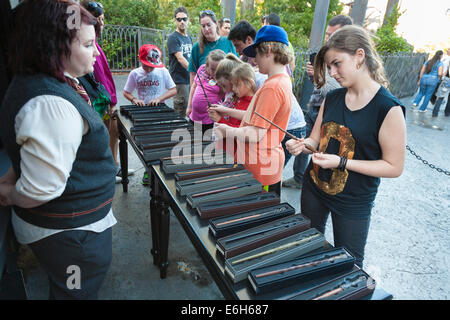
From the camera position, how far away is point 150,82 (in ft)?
11.0

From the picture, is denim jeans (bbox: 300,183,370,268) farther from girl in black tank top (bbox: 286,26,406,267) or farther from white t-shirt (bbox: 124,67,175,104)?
white t-shirt (bbox: 124,67,175,104)

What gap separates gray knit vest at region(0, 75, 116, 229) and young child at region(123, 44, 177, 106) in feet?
7.17

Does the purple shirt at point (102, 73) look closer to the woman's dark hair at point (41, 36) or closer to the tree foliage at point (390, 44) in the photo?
the woman's dark hair at point (41, 36)

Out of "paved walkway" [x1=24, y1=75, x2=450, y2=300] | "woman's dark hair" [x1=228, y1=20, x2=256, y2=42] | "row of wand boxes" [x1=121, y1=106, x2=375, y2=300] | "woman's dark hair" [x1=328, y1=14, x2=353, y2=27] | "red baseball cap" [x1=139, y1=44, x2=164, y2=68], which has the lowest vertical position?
"paved walkway" [x1=24, y1=75, x2=450, y2=300]

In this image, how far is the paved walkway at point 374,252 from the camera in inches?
82.6

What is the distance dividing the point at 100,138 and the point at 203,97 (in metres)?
1.91

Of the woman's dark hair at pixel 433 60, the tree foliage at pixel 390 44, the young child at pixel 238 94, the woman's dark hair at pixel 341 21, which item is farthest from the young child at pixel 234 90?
the tree foliage at pixel 390 44

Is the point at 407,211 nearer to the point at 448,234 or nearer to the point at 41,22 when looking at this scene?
the point at 448,234

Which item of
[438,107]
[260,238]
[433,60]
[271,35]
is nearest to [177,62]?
[271,35]

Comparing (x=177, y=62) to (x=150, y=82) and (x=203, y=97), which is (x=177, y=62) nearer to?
(x=150, y=82)

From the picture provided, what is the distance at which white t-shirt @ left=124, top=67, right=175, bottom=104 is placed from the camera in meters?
3.36

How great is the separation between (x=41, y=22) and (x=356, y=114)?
138cm

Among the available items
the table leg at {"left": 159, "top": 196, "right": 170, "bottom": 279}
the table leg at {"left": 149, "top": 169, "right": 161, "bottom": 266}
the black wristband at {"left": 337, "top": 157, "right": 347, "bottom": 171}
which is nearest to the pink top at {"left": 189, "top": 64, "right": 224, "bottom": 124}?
the table leg at {"left": 149, "top": 169, "right": 161, "bottom": 266}

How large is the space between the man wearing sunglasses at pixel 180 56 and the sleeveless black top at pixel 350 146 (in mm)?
3108
